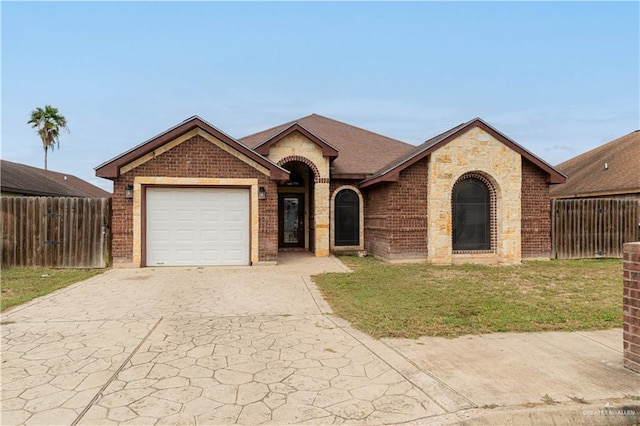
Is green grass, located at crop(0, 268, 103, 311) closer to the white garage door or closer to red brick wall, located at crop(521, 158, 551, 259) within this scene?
the white garage door

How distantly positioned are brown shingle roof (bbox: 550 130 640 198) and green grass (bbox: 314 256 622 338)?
336 inches

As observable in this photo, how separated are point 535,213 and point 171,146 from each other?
12353 millimetres

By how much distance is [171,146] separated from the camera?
→ 1164 centimetres

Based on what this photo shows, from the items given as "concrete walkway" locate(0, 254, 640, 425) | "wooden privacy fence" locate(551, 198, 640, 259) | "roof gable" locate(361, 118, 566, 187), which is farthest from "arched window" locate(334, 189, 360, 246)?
"concrete walkway" locate(0, 254, 640, 425)

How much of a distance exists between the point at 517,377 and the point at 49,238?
41.3ft

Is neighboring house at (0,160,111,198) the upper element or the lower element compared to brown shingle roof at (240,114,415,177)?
lower

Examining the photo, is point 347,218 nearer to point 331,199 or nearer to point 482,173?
point 331,199

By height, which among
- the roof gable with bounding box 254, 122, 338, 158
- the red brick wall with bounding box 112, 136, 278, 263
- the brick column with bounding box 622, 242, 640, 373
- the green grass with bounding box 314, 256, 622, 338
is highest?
the roof gable with bounding box 254, 122, 338, 158

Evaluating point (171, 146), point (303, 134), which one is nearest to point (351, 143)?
point (303, 134)

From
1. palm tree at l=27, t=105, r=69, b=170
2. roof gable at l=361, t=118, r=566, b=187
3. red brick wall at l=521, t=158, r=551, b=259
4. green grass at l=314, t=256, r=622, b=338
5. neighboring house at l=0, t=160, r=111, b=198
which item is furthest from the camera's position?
palm tree at l=27, t=105, r=69, b=170

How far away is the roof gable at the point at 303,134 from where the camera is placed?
14094mm

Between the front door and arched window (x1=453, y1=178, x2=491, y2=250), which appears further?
the front door

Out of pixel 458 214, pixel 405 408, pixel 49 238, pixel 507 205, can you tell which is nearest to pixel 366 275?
pixel 458 214

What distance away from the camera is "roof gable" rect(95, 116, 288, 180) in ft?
36.7
